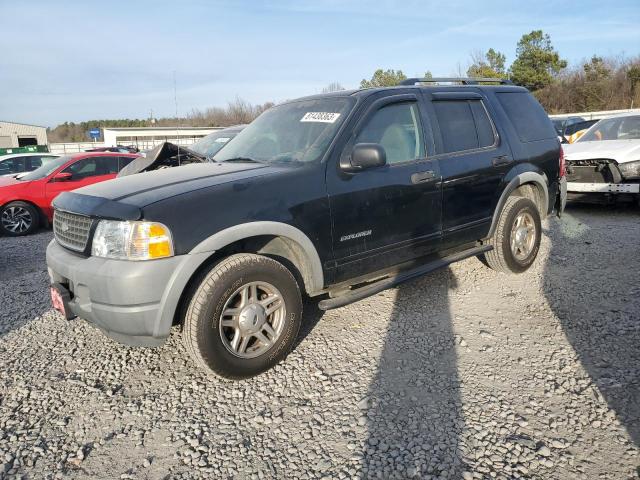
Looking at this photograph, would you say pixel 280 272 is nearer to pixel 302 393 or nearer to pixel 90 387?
pixel 302 393

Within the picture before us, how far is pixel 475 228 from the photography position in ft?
14.5

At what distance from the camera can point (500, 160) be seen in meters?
4.55

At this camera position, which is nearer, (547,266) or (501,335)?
(501,335)

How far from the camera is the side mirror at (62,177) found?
352 inches

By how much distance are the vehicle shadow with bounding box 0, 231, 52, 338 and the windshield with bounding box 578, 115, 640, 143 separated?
9.14 meters

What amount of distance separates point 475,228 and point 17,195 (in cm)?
818

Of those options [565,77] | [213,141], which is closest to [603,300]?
[213,141]

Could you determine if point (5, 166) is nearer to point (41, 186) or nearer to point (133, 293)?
point (41, 186)

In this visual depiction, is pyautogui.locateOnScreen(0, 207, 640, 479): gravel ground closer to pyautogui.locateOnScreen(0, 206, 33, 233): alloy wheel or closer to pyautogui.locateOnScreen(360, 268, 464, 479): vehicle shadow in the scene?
pyautogui.locateOnScreen(360, 268, 464, 479): vehicle shadow

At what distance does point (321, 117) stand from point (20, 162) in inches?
432

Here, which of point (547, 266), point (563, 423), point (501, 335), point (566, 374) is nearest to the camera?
point (563, 423)

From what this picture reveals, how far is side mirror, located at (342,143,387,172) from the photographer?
3309 millimetres

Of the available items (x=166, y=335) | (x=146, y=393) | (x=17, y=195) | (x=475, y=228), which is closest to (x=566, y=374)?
(x=475, y=228)

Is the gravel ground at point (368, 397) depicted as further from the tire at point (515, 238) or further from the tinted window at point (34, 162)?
the tinted window at point (34, 162)
